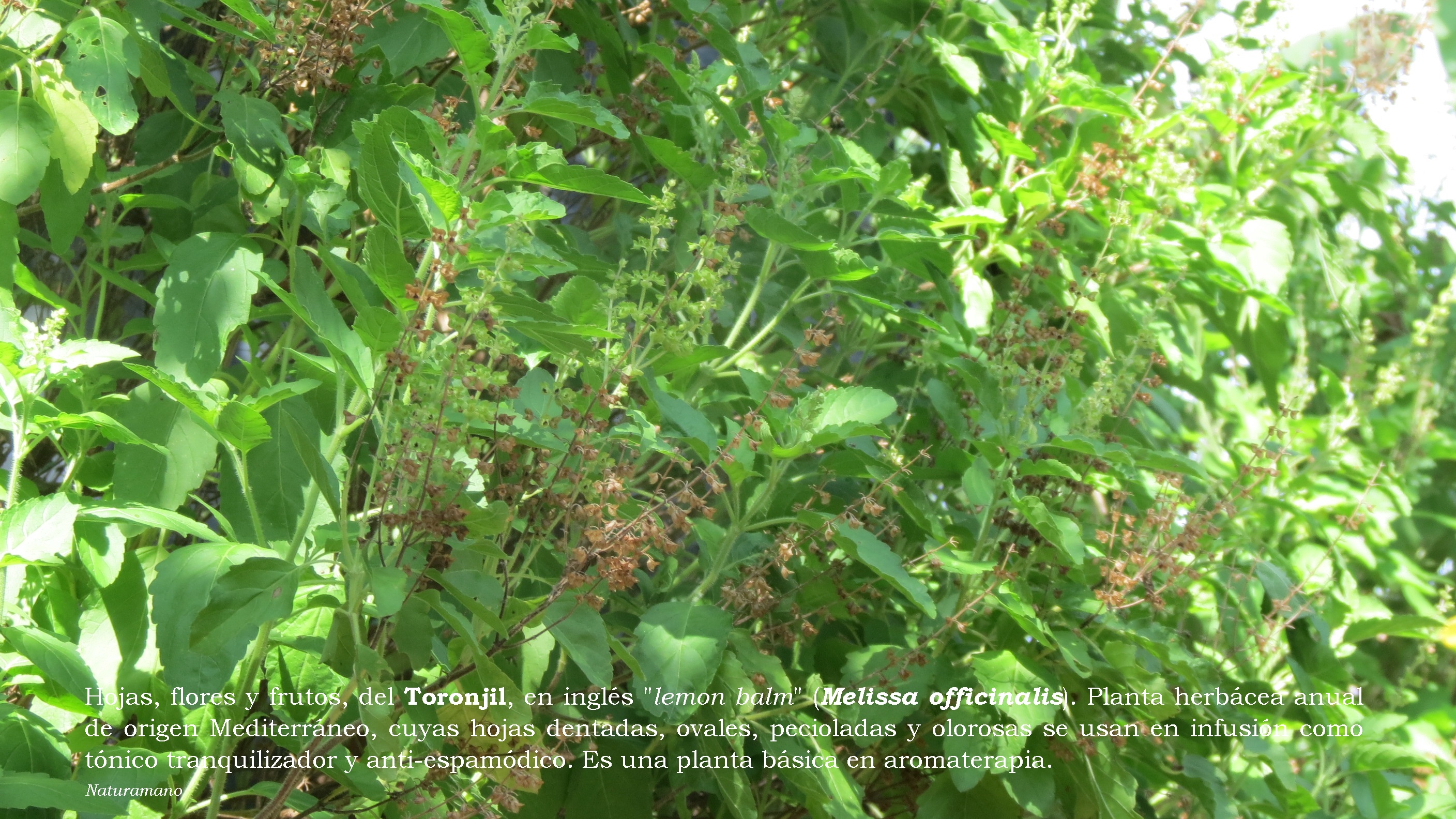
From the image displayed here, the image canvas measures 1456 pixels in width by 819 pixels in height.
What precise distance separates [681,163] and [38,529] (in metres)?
0.81

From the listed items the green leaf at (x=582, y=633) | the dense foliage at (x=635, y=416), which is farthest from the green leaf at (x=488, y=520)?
the green leaf at (x=582, y=633)

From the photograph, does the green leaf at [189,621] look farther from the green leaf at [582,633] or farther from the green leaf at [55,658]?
the green leaf at [582,633]

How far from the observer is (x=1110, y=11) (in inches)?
86.2

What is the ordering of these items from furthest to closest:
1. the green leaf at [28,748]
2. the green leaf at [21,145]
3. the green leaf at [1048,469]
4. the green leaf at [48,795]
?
the green leaf at [1048,469] < the green leaf at [21,145] < the green leaf at [28,748] < the green leaf at [48,795]

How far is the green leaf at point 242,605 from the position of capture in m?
0.97

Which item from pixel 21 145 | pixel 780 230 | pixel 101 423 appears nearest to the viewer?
pixel 101 423

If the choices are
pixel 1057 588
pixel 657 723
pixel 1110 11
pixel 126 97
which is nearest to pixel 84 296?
pixel 126 97

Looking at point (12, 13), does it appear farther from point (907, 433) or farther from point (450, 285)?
point (907, 433)

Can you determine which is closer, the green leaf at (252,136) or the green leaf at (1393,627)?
the green leaf at (252,136)

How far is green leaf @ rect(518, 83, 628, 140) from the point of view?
3.52 ft

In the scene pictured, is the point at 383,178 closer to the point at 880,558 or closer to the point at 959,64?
the point at 880,558

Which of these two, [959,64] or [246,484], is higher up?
[959,64]

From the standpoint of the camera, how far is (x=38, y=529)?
3.36ft

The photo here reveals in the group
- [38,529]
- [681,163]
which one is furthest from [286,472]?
[681,163]
